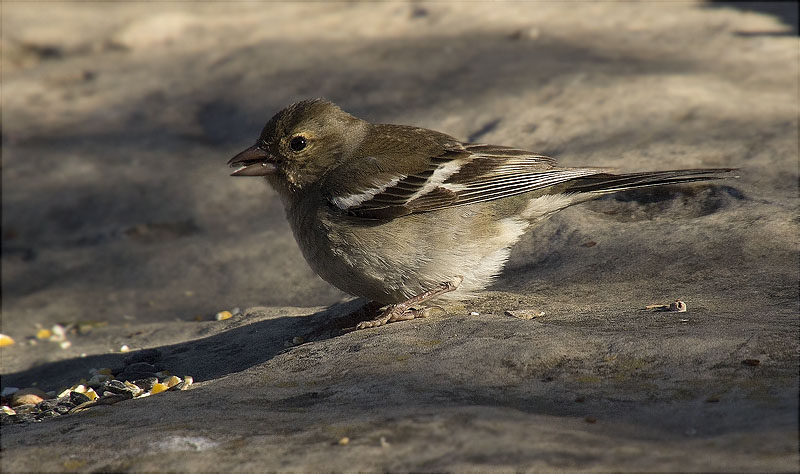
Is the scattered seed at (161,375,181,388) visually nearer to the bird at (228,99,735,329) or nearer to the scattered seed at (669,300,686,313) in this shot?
the bird at (228,99,735,329)

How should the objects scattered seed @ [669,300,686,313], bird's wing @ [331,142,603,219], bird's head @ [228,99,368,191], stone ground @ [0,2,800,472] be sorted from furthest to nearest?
bird's head @ [228,99,368,191]
bird's wing @ [331,142,603,219]
scattered seed @ [669,300,686,313]
stone ground @ [0,2,800,472]

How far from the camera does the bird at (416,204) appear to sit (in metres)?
4.95

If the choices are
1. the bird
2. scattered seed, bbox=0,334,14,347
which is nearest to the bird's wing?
the bird

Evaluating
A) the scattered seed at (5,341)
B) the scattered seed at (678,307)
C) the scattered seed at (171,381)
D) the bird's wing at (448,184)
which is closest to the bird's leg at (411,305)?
the bird's wing at (448,184)

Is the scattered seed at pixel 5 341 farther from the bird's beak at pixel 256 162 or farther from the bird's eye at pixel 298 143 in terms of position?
the bird's eye at pixel 298 143

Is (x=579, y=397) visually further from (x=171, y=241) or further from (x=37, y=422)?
(x=171, y=241)

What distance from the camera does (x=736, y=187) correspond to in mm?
5992

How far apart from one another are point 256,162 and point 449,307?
1.64 metres

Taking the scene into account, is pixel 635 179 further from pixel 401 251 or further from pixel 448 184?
pixel 401 251

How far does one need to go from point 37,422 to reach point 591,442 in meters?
2.54

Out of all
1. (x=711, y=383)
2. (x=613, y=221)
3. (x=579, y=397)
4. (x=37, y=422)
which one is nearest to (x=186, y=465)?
(x=37, y=422)

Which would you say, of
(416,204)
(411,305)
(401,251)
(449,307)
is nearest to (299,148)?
(416,204)

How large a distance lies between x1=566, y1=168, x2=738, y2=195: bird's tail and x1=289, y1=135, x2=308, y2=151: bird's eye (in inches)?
69.1

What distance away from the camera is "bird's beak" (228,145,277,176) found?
5527 mm
